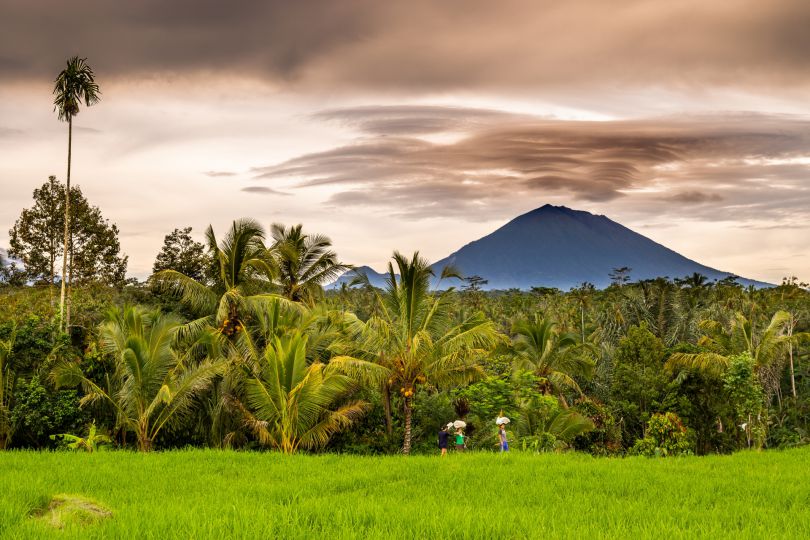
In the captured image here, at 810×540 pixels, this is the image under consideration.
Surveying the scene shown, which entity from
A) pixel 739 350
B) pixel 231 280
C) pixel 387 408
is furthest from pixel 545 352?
pixel 231 280

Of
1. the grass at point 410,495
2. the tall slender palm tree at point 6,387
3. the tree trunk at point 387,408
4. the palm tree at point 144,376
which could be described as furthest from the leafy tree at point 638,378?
the tall slender palm tree at point 6,387

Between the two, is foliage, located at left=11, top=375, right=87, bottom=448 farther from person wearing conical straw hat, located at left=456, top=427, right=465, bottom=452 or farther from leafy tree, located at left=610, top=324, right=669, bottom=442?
leafy tree, located at left=610, top=324, right=669, bottom=442

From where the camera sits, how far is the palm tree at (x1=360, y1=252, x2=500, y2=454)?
713 inches

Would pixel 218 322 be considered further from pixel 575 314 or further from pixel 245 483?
pixel 575 314

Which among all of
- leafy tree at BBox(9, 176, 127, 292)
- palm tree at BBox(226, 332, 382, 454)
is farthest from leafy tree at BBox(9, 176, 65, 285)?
palm tree at BBox(226, 332, 382, 454)

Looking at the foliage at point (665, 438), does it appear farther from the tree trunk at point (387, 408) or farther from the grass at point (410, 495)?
the tree trunk at point (387, 408)

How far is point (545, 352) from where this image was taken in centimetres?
2820

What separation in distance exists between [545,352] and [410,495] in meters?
19.3

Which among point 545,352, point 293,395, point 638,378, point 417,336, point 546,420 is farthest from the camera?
point 545,352

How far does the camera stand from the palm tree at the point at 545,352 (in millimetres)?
28094

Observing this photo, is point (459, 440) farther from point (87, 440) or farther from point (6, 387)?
point (6, 387)

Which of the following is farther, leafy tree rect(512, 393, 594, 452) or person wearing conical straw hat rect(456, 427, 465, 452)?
leafy tree rect(512, 393, 594, 452)

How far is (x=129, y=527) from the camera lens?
710cm

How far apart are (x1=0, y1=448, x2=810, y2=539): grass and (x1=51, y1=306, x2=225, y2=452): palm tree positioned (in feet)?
10.2
